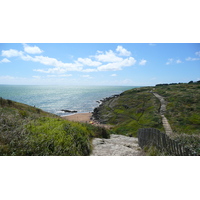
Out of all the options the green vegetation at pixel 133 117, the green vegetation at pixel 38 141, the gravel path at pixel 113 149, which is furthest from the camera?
the green vegetation at pixel 133 117

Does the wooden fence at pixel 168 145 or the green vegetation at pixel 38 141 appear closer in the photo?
the green vegetation at pixel 38 141

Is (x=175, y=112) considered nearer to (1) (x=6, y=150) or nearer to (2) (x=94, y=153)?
→ (2) (x=94, y=153)

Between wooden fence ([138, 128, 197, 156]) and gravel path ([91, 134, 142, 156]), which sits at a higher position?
wooden fence ([138, 128, 197, 156])

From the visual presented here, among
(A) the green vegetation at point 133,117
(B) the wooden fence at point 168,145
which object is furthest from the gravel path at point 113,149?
(A) the green vegetation at point 133,117

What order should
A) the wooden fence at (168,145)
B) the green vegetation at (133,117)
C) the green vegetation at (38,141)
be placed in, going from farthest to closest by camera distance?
the green vegetation at (133,117)
the wooden fence at (168,145)
the green vegetation at (38,141)

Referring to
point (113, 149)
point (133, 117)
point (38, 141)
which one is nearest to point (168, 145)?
point (113, 149)

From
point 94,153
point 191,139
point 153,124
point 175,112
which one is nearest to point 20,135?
point 94,153

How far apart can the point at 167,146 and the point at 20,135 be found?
5.86 m

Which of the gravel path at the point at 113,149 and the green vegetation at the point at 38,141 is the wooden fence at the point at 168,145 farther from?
the green vegetation at the point at 38,141

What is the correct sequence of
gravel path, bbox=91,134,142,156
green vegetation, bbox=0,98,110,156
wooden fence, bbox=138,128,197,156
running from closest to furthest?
green vegetation, bbox=0,98,110,156
wooden fence, bbox=138,128,197,156
gravel path, bbox=91,134,142,156

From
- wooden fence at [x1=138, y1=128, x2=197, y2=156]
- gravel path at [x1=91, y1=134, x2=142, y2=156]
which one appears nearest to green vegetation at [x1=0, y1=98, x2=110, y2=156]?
gravel path at [x1=91, y1=134, x2=142, y2=156]

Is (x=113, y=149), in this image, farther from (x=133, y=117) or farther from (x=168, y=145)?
(x=133, y=117)

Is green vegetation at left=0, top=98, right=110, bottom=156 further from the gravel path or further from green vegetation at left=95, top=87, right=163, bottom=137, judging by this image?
green vegetation at left=95, top=87, right=163, bottom=137

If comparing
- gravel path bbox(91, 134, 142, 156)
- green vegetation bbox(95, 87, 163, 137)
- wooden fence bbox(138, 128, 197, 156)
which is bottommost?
green vegetation bbox(95, 87, 163, 137)
